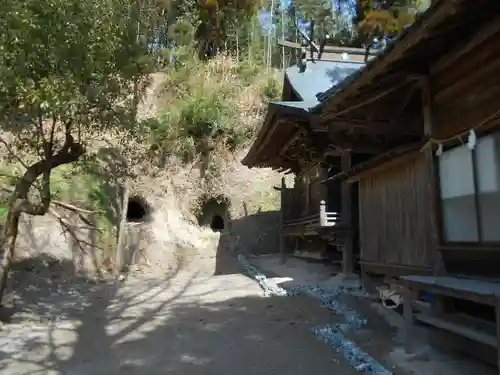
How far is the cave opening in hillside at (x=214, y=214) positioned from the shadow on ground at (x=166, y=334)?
9383 millimetres

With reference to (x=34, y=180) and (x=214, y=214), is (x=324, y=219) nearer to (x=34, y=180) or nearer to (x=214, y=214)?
(x=34, y=180)

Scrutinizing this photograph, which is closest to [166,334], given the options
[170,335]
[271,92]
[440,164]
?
[170,335]

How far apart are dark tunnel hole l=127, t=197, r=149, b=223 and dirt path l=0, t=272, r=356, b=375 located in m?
7.93

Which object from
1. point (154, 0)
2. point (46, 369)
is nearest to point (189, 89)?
point (154, 0)

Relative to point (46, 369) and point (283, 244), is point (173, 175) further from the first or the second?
point (46, 369)

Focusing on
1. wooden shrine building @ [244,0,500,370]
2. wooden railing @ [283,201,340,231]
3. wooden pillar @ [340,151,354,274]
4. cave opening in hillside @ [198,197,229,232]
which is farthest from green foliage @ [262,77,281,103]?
wooden shrine building @ [244,0,500,370]

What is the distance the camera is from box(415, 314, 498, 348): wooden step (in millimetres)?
3607

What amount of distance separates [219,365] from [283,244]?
9.71 meters

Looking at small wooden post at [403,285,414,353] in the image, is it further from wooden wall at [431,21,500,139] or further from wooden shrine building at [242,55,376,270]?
wooden shrine building at [242,55,376,270]

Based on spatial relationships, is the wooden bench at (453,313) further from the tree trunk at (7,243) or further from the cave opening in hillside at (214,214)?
the cave opening in hillside at (214,214)

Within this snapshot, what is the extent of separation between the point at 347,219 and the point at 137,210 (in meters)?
11.9

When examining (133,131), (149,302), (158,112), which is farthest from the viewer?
(158,112)

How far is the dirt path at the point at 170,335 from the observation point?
5.04 metres

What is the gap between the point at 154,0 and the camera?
20312 millimetres
